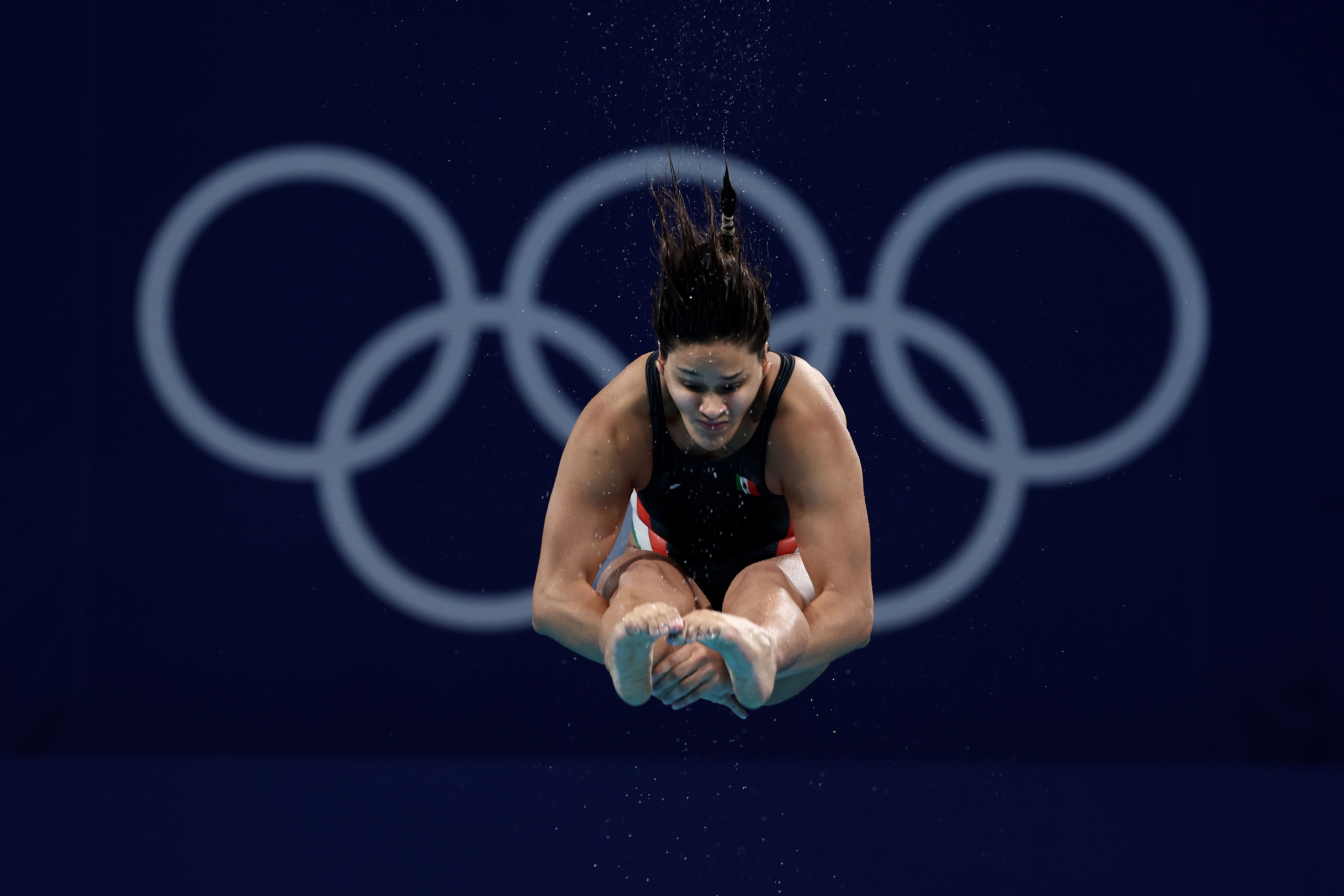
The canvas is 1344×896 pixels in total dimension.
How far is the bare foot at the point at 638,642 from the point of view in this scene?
305cm

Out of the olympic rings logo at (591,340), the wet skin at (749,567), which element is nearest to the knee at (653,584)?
the wet skin at (749,567)

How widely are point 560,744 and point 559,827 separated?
5.30ft

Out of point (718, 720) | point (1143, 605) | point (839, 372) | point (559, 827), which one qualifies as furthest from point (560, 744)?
point (1143, 605)

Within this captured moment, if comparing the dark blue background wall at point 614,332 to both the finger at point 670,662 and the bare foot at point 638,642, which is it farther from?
the bare foot at point 638,642

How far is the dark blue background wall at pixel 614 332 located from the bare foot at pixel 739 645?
3.51 meters

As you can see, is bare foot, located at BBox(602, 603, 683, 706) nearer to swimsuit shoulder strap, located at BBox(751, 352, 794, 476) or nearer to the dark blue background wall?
swimsuit shoulder strap, located at BBox(751, 352, 794, 476)

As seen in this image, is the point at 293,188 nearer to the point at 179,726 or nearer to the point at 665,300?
the point at 179,726

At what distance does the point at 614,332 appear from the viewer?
664cm

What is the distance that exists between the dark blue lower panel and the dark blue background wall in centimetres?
124

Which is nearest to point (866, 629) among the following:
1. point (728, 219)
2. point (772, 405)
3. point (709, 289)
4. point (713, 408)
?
point (772, 405)

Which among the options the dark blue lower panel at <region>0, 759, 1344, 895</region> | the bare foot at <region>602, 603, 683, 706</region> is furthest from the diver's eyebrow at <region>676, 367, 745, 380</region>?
the dark blue lower panel at <region>0, 759, 1344, 895</region>

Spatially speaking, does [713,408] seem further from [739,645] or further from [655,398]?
[739,645]

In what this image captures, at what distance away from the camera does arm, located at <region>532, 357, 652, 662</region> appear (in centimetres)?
368

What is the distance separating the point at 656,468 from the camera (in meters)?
3.86
